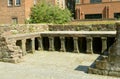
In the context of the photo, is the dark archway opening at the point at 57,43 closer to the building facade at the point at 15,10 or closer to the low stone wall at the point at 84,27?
the low stone wall at the point at 84,27

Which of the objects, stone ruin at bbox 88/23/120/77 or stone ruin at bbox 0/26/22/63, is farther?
stone ruin at bbox 0/26/22/63

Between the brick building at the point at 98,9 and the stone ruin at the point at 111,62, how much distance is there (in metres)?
26.7

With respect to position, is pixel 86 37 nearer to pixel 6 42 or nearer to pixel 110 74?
pixel 6 42

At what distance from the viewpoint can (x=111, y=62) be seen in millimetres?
12500

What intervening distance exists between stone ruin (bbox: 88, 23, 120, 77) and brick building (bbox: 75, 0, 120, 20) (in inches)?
1052

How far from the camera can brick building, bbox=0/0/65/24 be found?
34781 millimetres

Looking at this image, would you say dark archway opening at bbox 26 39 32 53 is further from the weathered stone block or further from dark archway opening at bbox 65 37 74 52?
the weathered stone block

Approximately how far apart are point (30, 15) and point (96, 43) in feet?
45.2

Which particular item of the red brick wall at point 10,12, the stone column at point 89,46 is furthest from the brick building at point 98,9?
the stone column at point 89,46

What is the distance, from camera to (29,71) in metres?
13.6

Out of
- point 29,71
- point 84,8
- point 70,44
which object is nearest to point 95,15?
point 84,8

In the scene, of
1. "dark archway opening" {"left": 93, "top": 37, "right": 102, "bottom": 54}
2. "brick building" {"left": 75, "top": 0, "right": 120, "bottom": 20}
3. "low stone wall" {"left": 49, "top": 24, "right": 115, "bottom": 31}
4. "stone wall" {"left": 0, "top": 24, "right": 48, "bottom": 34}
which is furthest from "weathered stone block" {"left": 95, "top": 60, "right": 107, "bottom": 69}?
"brick building" {"left": 75, "top": 0, "right": 120, "bottom": 20}

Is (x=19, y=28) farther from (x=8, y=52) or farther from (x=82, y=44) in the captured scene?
(x=82, y=44)

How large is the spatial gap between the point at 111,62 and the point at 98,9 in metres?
28.1
